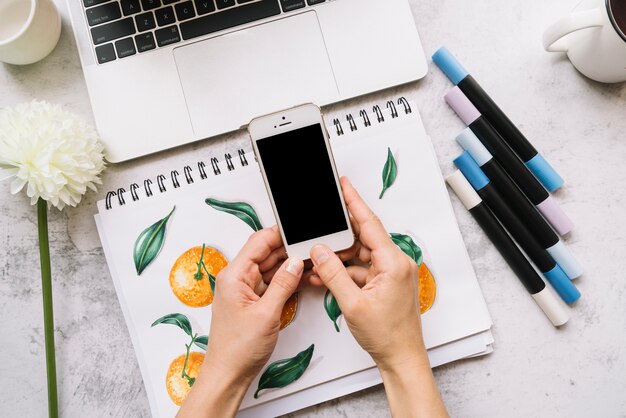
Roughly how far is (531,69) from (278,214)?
1.20ft

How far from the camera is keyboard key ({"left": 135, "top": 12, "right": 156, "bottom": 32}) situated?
0.56 meters

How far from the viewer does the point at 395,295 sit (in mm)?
479

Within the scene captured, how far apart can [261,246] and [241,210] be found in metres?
0.08

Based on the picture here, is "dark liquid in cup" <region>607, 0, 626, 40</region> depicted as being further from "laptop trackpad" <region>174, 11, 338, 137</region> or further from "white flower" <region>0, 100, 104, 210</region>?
"white flower" <region>0, 100, 104, 210</region>

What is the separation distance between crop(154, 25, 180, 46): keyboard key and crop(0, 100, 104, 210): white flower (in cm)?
14

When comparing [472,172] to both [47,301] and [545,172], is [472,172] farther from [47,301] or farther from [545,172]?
[47,301]

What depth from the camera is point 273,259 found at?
538 mm

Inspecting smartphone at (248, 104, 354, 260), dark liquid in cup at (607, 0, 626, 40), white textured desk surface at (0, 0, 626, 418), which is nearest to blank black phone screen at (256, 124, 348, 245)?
smartphone at (248, 104, 354, 260)

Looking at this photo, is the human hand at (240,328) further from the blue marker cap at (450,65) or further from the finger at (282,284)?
the blue marker cap at (450,65)

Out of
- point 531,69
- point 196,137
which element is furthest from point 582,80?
point 196,137

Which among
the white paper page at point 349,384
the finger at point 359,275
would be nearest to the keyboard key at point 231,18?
the finger at point 359,275

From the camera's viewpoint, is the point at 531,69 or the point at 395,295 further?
the point at 531,69

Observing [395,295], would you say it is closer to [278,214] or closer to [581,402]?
[278,214]

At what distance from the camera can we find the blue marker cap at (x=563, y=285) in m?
0.56
